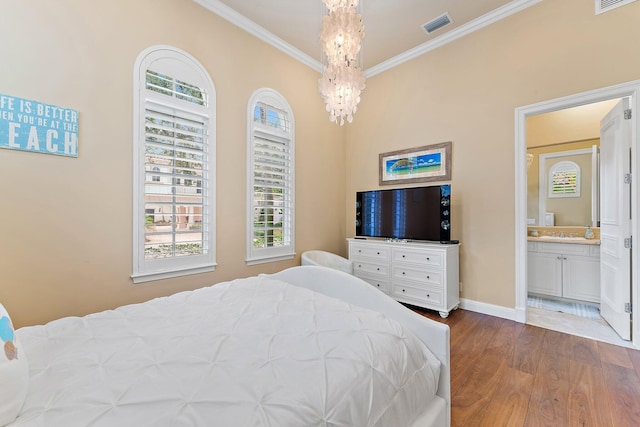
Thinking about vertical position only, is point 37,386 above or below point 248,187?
below

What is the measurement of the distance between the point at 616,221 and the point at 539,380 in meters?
1.84

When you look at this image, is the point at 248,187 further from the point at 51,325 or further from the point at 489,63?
the point at 489,63

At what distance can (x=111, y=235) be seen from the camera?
2.16m

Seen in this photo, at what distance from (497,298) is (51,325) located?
3.75m

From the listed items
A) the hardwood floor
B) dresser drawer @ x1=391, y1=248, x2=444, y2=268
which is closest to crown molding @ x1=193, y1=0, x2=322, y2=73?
dresser drawer @ x1=391, y1=248, x2=444, y2=268

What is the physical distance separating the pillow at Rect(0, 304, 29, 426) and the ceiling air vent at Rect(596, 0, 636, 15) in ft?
14.5

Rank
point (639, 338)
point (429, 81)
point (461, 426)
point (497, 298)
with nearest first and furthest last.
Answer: point (461, 426)
point (639, 338)
point (497, 298)
point (429, 81)

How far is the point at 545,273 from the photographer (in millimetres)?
3633

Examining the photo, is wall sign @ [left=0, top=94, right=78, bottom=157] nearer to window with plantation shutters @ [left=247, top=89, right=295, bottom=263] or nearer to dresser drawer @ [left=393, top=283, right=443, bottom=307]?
window with plantation shutters @ [left=247, top=89, right=295, bottom=263]

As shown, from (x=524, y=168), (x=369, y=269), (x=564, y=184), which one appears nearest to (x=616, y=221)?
(x=524, y=168)

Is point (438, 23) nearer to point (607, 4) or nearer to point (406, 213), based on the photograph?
point (607, 4)

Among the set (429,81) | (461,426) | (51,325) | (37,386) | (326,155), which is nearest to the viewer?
(37,386)

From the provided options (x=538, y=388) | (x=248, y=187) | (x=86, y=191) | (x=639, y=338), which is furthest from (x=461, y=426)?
(x=86, y=191)

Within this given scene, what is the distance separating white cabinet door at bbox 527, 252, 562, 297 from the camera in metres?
3.54
